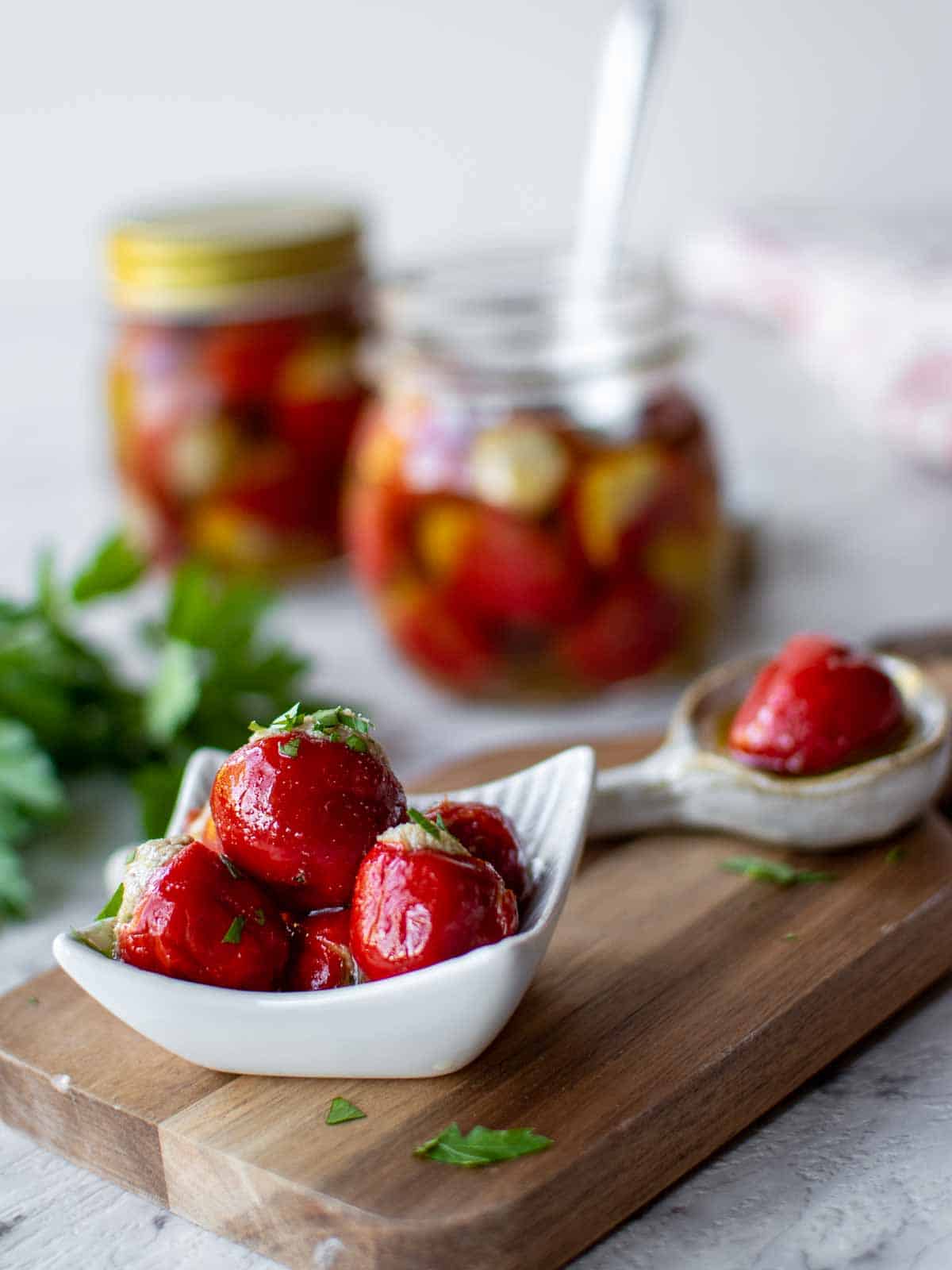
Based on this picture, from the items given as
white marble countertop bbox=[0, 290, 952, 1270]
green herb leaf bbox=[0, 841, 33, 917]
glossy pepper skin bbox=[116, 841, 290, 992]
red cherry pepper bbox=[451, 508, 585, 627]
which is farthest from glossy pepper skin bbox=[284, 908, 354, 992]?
red cherry pepper bbox=[451, 508, 585, 627]

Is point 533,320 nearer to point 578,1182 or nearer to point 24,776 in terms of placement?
point 24,776

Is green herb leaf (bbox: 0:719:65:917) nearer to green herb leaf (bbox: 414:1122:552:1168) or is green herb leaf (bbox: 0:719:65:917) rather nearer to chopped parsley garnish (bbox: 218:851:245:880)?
chopped parsley garnish (bbox: 218:851:245:880)

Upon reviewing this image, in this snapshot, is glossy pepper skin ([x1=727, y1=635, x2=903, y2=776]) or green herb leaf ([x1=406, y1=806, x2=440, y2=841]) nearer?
green herb leaf ([x1=406, y1=806, x2=440, y2=841])

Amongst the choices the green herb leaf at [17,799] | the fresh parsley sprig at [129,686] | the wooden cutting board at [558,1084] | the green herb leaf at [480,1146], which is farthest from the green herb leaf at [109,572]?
the green herb leaf at [480,1146]

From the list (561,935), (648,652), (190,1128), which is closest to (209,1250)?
(190,1128)

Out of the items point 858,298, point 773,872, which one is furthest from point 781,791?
point 858,298

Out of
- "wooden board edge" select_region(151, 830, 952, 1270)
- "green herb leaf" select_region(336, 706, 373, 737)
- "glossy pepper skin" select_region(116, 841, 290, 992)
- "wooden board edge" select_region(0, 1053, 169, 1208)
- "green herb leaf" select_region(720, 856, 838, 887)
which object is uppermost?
"green herb leaf" select_region(336, 706, 373, 737)
